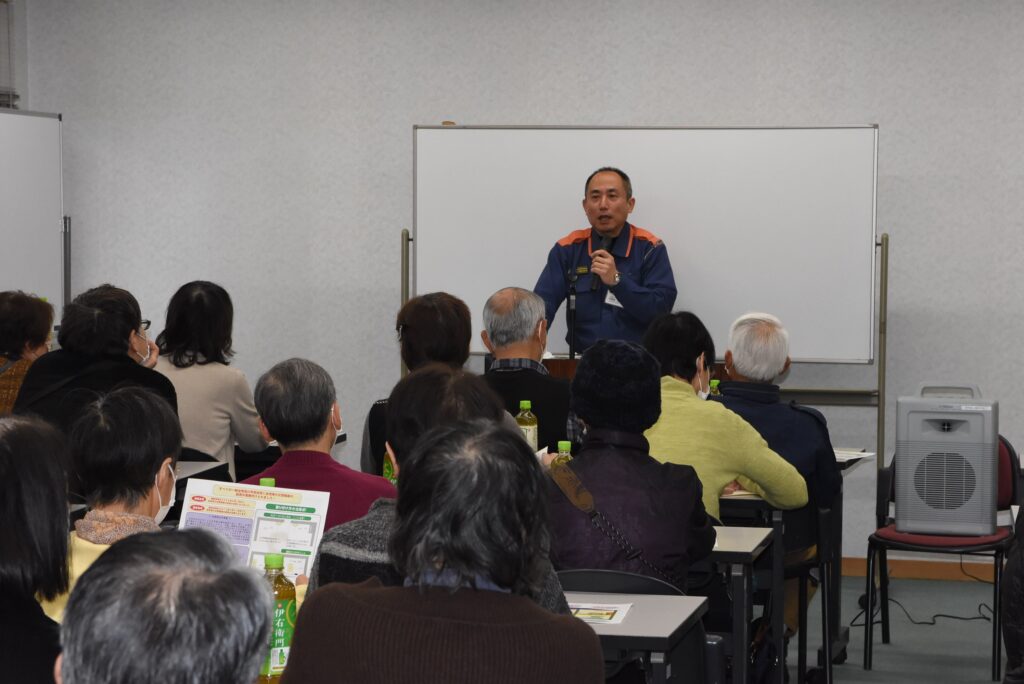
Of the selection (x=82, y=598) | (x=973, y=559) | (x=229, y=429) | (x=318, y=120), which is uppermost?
(x=318, y=120)

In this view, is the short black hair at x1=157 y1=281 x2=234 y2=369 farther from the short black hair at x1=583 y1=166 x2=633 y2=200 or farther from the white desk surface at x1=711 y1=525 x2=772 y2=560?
the short black hair at x1=583 y1=166 x2=633 y2=200

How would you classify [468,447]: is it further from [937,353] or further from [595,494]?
[937,353]

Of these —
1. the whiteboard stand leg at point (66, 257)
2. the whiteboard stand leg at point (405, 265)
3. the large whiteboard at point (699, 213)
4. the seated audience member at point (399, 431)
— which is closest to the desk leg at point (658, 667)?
the seated audience member at point (399, 431)

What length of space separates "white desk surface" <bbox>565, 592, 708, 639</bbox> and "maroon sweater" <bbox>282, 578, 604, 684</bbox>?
688 mm

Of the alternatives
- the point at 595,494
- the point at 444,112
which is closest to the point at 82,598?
the point at 595,494

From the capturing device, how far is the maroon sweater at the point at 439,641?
64.9 inches

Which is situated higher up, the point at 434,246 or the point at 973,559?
the point at 434,246

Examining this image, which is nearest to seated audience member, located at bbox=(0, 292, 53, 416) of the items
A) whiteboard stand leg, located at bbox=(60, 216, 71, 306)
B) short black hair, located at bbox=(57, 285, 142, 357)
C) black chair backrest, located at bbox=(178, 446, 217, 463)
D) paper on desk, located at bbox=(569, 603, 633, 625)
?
short black hair, located at bbox=(57, 285, 142, 357)

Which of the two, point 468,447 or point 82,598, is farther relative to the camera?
point 468,447

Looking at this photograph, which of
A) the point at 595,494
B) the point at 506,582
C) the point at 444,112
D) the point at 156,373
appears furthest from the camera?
the point at 444,112

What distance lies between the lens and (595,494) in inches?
114

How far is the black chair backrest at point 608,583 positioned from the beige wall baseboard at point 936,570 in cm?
421

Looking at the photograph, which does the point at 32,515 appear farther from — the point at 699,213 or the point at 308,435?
the point at 699,213

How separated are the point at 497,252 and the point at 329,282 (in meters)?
1.13
